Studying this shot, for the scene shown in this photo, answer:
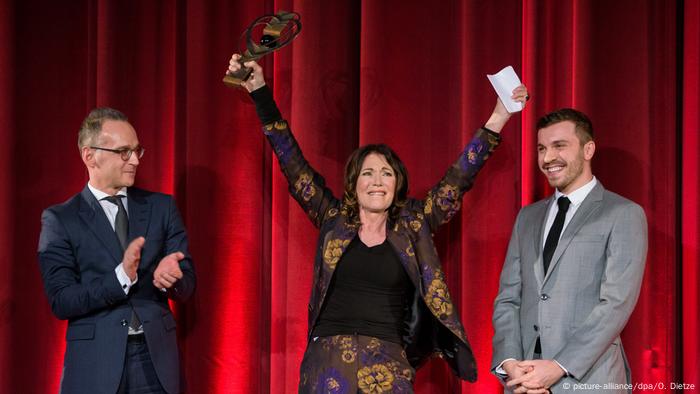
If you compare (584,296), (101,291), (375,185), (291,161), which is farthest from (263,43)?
(584,296)

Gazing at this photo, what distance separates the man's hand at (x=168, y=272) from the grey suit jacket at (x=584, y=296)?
1.11m

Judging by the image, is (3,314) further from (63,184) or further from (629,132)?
(629,132)

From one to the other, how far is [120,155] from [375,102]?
109cm

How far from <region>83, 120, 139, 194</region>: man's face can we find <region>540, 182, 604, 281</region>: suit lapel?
60.2 inches

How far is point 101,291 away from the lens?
245cm

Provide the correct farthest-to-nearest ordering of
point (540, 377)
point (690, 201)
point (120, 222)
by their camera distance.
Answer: point (690, 201) → point (120, 222) → point (540, 377)

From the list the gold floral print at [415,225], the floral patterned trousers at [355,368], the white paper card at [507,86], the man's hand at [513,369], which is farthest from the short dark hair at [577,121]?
the floral patterned trousers at [355,368]

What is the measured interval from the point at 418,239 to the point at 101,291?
1088 mm

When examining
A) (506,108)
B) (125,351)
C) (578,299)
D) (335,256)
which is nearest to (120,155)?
(125,351)

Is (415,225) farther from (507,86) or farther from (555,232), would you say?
(507,86)

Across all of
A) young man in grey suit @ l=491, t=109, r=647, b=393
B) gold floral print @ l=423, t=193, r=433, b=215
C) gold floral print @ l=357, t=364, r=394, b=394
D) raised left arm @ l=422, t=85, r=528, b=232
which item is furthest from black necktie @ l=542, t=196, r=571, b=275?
gold floral print @ l=357, t=364, r=394, b=394

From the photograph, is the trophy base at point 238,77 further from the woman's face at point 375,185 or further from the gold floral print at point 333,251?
the gold floral print at point 333,251

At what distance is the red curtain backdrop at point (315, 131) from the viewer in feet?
9.97

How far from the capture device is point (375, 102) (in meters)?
3.17
